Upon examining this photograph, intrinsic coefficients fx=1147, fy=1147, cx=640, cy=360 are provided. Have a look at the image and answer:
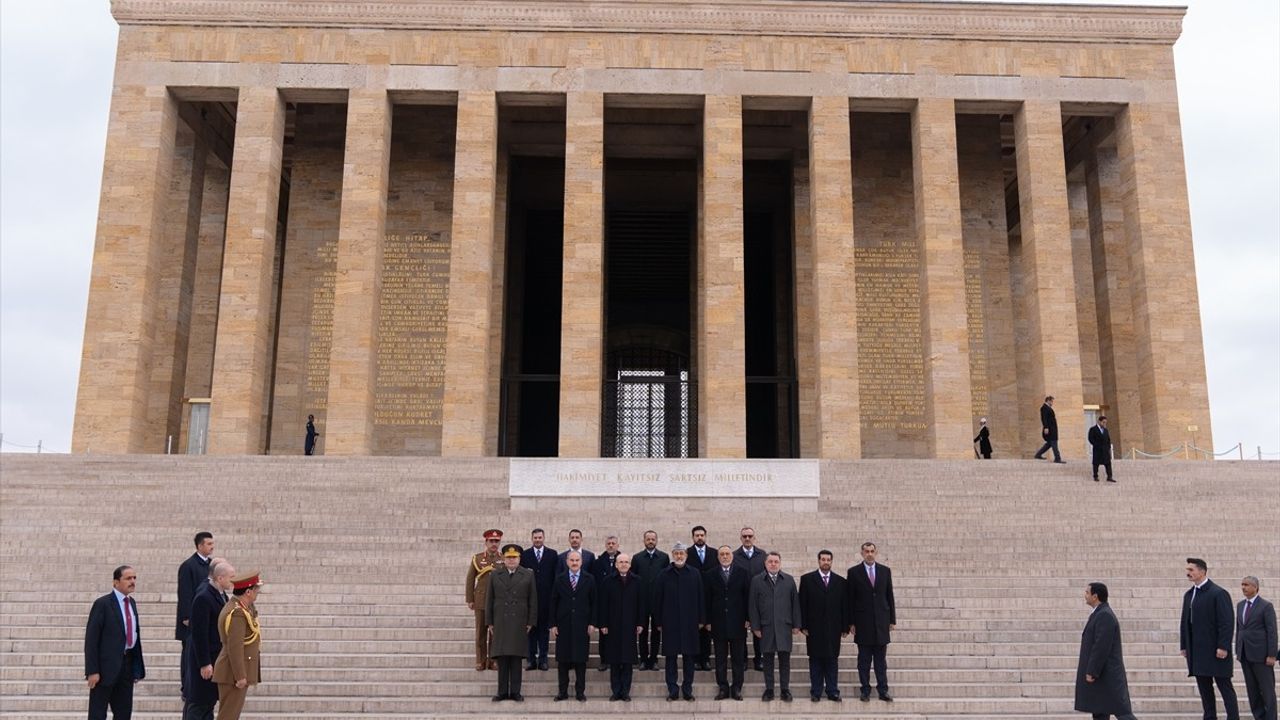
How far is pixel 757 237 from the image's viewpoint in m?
29.8

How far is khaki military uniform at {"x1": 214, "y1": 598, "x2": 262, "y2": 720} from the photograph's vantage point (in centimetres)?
720

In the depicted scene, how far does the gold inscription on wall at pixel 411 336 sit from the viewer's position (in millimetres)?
24156

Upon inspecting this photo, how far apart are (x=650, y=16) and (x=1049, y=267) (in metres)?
9.46

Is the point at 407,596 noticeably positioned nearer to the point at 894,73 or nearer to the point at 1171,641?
the point at 1171,641

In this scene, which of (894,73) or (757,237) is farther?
(757,237)

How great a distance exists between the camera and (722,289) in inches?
883

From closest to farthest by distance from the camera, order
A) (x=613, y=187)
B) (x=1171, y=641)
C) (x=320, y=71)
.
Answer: (x=1171, y=641) → (x=320, y=71) → (x=613, y=187)

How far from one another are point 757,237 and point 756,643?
21158mm

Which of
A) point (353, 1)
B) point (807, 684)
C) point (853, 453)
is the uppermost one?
point (353, 1)

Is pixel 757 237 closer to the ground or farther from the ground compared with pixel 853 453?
farther from the ground

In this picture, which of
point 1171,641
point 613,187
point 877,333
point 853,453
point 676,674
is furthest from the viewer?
point 613,187

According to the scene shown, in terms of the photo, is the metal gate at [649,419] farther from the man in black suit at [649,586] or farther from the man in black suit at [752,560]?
the man in black suit at [649,586]

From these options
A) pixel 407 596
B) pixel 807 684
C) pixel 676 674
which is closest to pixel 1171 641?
pixel 807 684

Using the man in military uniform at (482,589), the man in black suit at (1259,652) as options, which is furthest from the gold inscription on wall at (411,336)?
the man in black suit at (1259,652)
